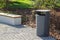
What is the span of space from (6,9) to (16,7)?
592mm

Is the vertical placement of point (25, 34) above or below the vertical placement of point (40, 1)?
below

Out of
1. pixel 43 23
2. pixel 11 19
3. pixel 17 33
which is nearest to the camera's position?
pixel 43 23

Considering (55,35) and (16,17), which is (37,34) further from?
(16,17)

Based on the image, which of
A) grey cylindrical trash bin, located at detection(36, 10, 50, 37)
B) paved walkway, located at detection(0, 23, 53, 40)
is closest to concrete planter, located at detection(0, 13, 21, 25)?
paved walkway, located at detection(0, 23, 53, 40)

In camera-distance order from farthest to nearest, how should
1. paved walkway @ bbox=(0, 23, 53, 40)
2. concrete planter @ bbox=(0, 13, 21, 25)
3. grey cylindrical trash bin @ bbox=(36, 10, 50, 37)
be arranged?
concrete planter @ bbox=(0, 13, 21, 25)
grey cylindrical trash bin @ bbox=(36, 10, 50, 37)
paved walkway @ bbox=(0, 23, 53, 40)

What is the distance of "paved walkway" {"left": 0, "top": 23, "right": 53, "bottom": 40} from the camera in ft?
24.4

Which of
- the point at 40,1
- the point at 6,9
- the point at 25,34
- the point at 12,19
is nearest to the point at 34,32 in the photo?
the point at 25,34

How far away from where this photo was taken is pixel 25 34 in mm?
7914

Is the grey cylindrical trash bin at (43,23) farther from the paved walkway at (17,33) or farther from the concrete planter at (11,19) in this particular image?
the concrete planter at (11,19)

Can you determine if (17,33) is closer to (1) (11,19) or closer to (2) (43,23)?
(2) (43,23)

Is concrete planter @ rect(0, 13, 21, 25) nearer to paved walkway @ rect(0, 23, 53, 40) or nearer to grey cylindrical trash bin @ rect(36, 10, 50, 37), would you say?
paved walkway @ rect(0, 23, 53, 40)

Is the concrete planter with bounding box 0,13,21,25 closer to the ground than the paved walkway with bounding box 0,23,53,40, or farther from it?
farther from it

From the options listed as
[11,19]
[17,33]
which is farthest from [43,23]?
[11,19]

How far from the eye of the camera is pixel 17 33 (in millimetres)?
8078
